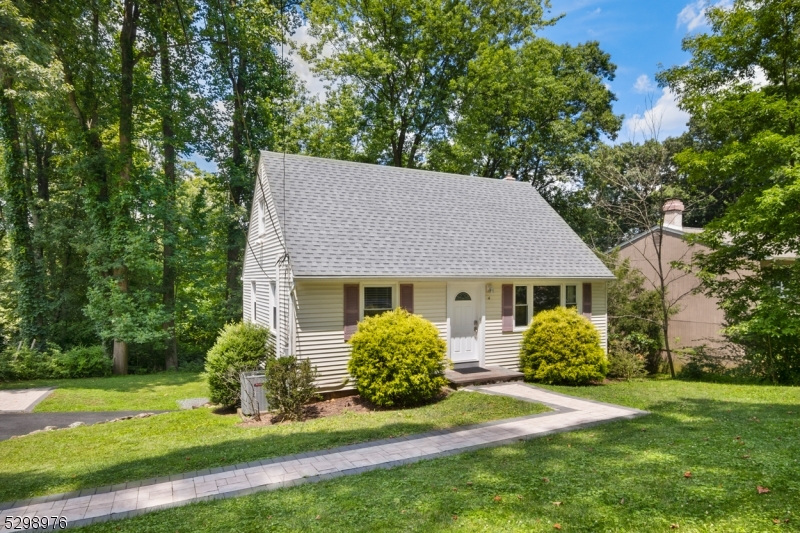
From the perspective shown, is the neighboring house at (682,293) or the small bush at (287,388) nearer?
the small bush at (287,388)

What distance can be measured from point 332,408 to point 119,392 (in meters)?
7.60

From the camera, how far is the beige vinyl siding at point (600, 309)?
14359 millimetres

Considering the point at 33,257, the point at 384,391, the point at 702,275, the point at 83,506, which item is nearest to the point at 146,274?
the point at 33,257

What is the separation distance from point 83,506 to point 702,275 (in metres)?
16.0

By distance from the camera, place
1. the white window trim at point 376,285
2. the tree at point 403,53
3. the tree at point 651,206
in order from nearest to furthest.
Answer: the white window trim at point 376,285, the tree at point 651,206, the tree at point 403,53

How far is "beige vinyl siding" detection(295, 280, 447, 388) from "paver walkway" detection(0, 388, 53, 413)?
712cm

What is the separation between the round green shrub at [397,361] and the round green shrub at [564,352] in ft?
12.0

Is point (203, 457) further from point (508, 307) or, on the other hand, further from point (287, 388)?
point (508, 307)

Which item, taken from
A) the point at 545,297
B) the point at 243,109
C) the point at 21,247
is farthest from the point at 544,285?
the point at 21,247

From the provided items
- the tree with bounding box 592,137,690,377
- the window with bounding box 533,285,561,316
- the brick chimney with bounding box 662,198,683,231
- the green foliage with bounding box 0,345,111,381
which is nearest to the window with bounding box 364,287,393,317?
the window with bounding box 533,285,561,316

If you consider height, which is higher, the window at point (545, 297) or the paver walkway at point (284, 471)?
the window at point (545, 297)

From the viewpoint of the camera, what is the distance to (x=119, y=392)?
1315 centimetres

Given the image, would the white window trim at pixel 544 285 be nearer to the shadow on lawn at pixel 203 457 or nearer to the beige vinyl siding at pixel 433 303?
the beige vinyl siding at pixel 433 303

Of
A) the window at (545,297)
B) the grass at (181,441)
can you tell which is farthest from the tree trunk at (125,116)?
the window at (545,297)
